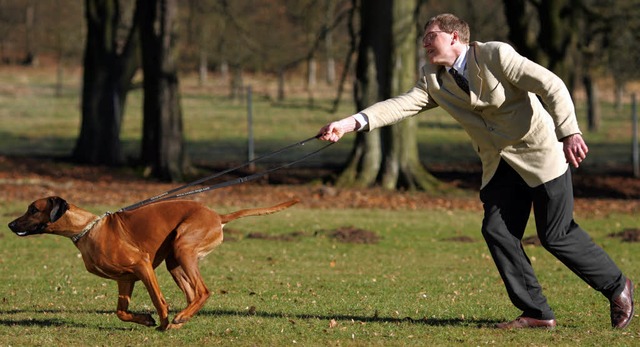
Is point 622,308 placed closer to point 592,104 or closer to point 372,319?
point 372,319

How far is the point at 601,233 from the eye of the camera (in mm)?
15281

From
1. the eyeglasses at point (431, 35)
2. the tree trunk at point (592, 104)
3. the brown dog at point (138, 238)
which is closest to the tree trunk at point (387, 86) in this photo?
the brown dog at point (138, 238)

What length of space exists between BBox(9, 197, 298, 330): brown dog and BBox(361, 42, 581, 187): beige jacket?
150 cm

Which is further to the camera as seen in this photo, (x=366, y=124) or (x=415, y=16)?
(x=415, y=16)

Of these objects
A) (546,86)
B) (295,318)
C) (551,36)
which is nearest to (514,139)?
(546,86)

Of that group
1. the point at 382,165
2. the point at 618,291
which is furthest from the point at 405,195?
the point at 618,291

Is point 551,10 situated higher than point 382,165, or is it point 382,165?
point 551,10

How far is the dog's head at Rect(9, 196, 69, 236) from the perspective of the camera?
24.1ft

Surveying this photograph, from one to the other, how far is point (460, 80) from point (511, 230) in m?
1.16

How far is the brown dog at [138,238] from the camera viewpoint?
7344 mm

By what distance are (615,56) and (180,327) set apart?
1139 inches

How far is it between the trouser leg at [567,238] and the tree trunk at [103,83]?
1953cm

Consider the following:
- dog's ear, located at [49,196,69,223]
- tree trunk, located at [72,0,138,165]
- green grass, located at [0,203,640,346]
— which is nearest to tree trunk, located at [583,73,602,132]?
tree trunk, located at [72,0,138,165]

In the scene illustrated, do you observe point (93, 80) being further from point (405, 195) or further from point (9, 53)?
point (9, 53)
